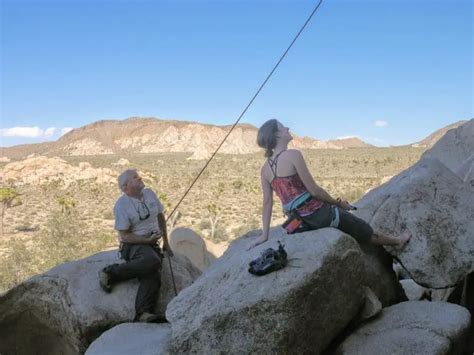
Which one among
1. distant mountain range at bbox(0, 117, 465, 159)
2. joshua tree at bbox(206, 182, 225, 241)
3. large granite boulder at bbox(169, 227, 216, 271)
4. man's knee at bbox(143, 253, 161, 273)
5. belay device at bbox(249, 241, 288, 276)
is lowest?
joshua tree at bbox(206, 182, 225, 241)

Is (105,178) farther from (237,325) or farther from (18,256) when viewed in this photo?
(237,325)


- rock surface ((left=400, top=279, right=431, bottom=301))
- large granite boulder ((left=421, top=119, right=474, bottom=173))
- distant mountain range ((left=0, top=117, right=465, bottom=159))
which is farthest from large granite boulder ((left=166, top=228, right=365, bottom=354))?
distant mountain range ((left=0, top=117, right=465, bottom=159))

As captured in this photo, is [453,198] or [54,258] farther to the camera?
[54,258]

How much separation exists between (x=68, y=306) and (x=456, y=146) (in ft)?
24.1

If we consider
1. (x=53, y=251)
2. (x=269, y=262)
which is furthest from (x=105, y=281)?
(x=53, y=251)

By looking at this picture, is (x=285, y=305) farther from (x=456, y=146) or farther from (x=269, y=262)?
(x=456, y=146)

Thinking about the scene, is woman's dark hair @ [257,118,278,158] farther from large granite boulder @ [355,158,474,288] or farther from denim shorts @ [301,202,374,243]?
large granite boulder @ [355,158,474,288]

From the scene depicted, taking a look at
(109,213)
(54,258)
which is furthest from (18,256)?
(109,213)

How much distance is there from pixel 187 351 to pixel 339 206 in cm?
205

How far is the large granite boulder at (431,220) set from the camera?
5727 millimetres

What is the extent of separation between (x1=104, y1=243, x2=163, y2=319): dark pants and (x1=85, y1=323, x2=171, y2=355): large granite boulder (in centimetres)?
41

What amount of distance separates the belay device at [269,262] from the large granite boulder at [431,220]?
173cm

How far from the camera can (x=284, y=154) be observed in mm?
5270

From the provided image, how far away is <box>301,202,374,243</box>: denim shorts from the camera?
17.5ft
